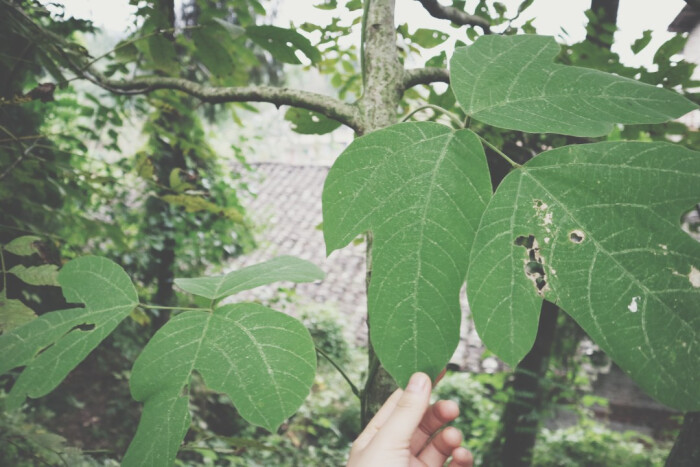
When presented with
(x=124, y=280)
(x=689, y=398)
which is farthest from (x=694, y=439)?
(x=124, y=280)

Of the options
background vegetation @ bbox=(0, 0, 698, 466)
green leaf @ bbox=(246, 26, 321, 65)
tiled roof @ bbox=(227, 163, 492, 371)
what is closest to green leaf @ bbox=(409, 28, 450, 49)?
background vegetation @ bbox=(0, 0, 698, 466)

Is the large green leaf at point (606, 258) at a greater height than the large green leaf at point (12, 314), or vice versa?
the large green leaf at point (606, 258)

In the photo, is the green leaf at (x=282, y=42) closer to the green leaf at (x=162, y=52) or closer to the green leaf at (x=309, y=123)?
the green leaf at (x=309, y=123)

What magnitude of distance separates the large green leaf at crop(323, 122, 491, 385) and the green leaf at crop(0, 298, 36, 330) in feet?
2.63

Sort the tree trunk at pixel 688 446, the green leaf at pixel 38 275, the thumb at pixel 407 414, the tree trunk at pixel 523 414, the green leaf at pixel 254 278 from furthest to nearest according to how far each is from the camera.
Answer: the tree trunk at pixel 523 414 < the green leaf at pixel 38 275 < the tree trunk at pixel 688 446 < the green leaf at pixel 254 278 < the thumb at pixel 407 414

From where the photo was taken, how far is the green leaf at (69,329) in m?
0.61

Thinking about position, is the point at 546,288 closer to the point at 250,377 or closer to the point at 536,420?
the point at 250,377

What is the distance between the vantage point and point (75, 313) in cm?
68

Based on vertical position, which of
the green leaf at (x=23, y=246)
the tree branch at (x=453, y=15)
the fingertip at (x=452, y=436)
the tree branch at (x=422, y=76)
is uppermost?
the tree branch at (x=453, y=15)

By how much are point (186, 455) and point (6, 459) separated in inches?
74.3

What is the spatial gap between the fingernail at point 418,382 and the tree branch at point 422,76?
577 millimetres

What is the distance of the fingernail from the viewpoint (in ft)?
1.57

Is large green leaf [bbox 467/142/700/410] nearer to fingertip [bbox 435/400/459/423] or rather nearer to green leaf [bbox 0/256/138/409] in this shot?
fingertip [bbox 435/400/459/423]

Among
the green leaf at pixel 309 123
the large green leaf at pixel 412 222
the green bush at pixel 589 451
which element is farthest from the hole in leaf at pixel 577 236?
the green bush at pixel 589 451
